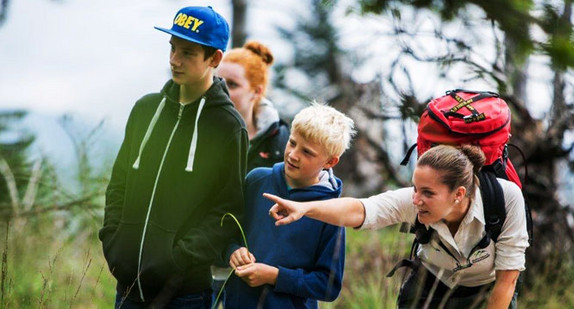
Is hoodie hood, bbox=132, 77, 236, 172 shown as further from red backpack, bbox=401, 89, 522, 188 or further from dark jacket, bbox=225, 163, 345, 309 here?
red backpack, bbox=401, 89, 522, 188

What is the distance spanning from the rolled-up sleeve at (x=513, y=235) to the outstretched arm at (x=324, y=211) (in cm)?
59

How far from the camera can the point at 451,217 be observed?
10.8 feet

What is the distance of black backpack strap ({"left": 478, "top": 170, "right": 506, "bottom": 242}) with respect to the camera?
126 inches

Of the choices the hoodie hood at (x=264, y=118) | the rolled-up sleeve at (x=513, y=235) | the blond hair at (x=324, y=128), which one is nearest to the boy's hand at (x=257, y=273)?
the blond hair at (x=324, y=128)

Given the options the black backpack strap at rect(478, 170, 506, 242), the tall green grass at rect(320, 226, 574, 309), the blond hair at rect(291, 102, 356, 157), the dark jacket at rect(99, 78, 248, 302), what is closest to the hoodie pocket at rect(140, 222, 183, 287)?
the dark jacket at rect(99, 78, 248, 302)

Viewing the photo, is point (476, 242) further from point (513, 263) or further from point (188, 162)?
point (188, 162)

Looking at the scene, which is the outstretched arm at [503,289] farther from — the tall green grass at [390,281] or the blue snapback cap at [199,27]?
the tall green grass at [390,281]

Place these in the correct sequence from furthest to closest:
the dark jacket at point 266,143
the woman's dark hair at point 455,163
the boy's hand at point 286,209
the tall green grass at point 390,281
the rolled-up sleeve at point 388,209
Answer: the tall green grass at point 390,281
the dark jacket at point 266,143
the rolled-up sleeve at point 388,209
the woman's dark hair at point 455,163
the boy's hand at point 286,209

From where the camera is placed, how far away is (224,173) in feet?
11.5

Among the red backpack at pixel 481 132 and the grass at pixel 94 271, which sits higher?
the red backpack at pixel 481 132

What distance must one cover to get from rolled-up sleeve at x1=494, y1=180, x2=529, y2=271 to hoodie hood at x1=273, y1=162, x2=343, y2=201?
0.78 m

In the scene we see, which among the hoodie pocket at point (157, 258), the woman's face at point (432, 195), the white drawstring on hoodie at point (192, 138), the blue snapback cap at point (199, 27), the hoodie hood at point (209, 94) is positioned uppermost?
the blue snapback cap at point (199, 27)

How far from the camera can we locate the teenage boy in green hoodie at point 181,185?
341 centimetres

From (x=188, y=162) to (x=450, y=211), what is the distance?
116 cm
